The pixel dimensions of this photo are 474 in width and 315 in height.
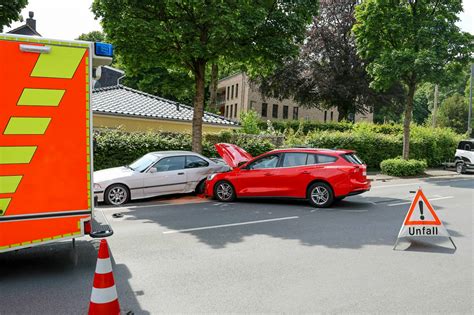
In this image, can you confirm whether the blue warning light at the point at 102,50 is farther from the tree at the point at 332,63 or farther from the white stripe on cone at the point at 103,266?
the tree at the point at 332,63

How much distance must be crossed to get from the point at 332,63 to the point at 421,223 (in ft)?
103

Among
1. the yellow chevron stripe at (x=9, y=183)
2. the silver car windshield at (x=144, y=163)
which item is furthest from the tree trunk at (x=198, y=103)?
the yellow chevron stripe at (x=9, y=183)

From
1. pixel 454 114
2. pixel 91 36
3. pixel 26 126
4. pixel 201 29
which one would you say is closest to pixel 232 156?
pixel 201 29

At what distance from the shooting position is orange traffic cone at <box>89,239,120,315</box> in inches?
155

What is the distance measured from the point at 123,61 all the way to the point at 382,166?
13666 millimetres

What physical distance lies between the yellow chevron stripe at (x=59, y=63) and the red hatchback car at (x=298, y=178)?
700 centimetres

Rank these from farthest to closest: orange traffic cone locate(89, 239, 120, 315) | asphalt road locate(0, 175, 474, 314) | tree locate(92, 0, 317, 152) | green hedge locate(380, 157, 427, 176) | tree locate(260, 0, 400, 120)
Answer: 1. tree locate(260, 0, 400, 120)
2. green hedge locate(380, 157, 427, 176)
3. tree locate(92, 0, 317, 152)
4. asphalt road locate(0, 175, 474, 314)
5. orange traffic cone locate(89, 239, 120, 315)

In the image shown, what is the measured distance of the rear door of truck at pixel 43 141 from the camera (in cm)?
499

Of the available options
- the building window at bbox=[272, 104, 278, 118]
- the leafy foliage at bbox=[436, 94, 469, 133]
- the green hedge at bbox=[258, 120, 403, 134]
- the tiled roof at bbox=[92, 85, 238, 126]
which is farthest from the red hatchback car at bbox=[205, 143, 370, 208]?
the leafy foliage at bbox=[436, 94, 469, 133]

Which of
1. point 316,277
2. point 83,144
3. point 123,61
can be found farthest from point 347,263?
point 123,61

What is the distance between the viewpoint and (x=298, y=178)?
11180mm

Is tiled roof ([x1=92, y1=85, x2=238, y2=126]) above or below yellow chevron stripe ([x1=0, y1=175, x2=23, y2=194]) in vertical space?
above

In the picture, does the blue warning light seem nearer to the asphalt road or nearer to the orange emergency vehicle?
the orange emergency vehicle

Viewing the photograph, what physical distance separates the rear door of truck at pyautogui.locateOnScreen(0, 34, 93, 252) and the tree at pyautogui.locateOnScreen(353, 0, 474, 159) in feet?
58.0
